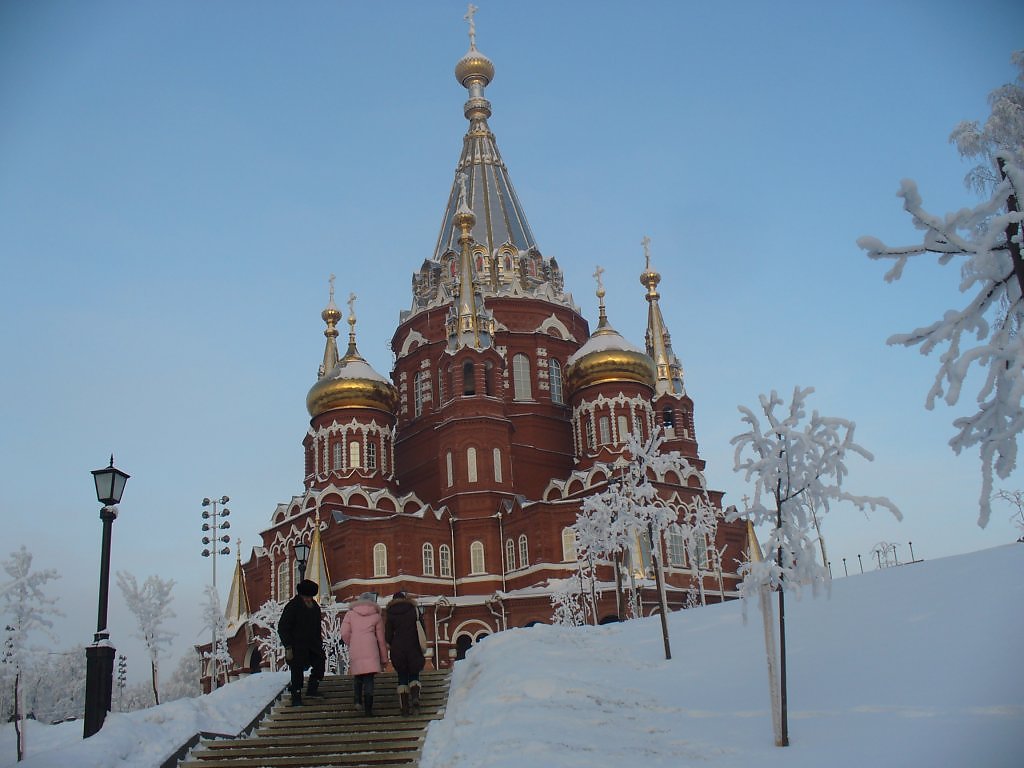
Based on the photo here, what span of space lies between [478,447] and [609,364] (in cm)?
696

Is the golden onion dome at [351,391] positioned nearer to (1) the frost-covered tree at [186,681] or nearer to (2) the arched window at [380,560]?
(2) the arched window at [380,560]

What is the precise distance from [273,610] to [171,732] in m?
25.8

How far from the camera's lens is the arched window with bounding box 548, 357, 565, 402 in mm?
45312

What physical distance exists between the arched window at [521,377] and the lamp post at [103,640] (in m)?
33.0

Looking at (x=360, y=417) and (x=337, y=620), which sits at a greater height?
(x=360, y=417)

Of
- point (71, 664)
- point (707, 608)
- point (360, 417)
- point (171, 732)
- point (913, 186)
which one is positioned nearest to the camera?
point (913, 186)

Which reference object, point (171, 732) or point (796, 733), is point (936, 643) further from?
point (171, 732)

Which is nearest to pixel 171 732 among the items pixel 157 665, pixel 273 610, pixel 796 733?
pixel 796 733

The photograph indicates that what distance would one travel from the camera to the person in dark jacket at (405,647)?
12.7 m

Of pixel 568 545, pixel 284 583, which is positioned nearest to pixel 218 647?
pixel 284 583

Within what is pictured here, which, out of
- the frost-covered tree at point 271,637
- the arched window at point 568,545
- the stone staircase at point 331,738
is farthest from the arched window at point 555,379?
the stone staircase at point 331,738

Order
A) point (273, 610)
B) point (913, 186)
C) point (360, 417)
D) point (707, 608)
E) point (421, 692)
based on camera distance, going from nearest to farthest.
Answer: point (913, 186)
point (421, 692)
point (707, 608)
point (273, 610)
point (360, 417)

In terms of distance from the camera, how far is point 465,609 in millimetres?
37844

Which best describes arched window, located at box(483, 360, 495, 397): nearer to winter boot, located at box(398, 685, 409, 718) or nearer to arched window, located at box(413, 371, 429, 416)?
arched window, located at box(413, 371, 429, 416)
